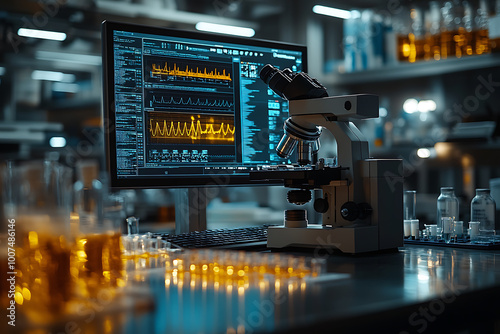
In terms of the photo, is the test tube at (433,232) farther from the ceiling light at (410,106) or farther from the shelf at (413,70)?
the ceiling light at (410,106)

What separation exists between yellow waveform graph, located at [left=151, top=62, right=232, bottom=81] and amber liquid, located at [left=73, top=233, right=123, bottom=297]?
24.0 inches

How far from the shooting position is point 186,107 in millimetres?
1501

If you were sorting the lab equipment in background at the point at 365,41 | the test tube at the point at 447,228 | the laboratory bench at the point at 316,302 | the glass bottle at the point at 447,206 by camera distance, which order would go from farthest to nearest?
the lab equipment in background at the point at 365,41 → the glass bottle at the point at 447,206 → the test tube at the point at 447,228 → the laboratory bench at the point at 316,302

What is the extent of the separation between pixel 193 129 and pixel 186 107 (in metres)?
0.06

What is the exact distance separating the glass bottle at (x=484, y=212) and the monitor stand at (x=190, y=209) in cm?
74

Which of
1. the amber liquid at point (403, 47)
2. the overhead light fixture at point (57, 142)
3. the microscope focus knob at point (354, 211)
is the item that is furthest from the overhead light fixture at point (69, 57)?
the microscope focus knob at point (354, 211)

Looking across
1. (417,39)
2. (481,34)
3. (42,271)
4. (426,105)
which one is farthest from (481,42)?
(42,271)

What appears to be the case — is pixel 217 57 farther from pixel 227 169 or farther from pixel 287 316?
pixel 287 316

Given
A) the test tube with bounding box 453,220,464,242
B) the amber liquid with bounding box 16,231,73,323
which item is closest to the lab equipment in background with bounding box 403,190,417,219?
the test tube with bounding box 453,220,464,242

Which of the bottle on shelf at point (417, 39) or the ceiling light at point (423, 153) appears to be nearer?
the bottle on shelf at point (417, 39)

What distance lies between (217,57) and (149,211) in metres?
2.17

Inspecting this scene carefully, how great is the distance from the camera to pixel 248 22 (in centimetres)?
414

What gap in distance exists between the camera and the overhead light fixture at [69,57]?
3244 mm

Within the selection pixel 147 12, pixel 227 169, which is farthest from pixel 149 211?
pixel 227 169
